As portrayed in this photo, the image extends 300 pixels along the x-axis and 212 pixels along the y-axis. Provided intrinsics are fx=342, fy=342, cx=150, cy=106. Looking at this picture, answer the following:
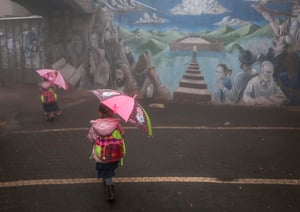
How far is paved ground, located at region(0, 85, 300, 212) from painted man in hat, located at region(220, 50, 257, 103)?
908 mm

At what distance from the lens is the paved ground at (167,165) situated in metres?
4.84

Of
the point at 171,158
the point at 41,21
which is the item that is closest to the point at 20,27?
the point at 41,21

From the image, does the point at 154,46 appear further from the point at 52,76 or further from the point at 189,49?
the point at 52,76

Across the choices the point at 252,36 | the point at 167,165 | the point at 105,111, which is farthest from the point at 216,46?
the point at 105,111

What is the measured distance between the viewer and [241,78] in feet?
33.8

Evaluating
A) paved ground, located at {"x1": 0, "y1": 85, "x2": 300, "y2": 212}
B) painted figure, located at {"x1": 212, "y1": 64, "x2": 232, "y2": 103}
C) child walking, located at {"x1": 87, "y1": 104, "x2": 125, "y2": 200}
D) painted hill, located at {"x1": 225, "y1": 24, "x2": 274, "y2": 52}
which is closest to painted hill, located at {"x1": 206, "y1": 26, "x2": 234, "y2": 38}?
painted hill, located at {"x1": 225, "y1": 24, "x2": 274, "y2": 52}

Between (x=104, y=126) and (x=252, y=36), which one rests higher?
(x=252, y=36)

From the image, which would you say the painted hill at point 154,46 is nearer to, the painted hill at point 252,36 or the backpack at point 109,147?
the painted hill at point 252,36

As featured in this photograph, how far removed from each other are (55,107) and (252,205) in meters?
5.67

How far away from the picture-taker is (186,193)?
5.08 meters

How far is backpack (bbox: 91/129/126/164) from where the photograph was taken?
4629 millimetres

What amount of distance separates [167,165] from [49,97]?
3.87 meters

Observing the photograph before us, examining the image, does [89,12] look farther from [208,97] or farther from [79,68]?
[208,97]

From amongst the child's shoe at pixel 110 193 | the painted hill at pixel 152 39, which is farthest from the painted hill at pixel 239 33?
the child's shoe at pixel 110 193
